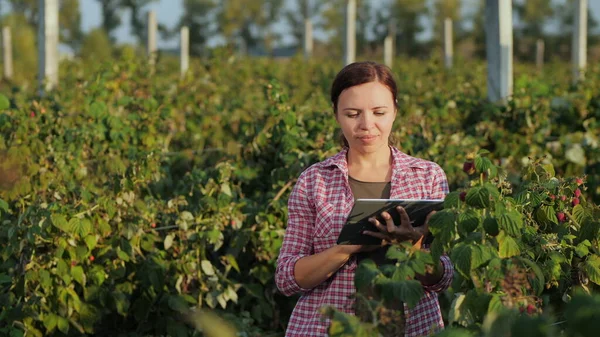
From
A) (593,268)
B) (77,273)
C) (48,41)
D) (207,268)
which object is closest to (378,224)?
(593,268)

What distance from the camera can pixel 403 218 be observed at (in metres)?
2.31

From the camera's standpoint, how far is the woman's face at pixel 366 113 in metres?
2.57

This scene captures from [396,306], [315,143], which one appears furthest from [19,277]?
[396,306]

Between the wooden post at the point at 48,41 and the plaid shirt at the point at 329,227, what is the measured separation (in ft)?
22.4

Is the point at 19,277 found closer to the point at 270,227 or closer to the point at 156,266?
the point at 156,266

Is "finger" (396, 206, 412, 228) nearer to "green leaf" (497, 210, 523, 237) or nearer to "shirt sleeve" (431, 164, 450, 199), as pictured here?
"green leaf" (497, 210, 523, 237)

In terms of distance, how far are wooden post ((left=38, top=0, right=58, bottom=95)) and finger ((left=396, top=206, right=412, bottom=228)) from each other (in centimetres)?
724

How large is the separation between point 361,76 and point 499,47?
4859mm

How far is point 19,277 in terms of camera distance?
4266 mm

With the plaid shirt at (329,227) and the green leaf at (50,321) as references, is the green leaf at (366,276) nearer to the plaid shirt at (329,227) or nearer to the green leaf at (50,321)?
the plaid shirt at (329,227)

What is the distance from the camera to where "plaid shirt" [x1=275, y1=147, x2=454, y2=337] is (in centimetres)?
260

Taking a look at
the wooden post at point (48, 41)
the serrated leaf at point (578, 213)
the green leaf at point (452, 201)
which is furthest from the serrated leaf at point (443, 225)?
the wooden post at point (48, 41)

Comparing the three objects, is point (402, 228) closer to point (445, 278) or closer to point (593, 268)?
point (445, 278)

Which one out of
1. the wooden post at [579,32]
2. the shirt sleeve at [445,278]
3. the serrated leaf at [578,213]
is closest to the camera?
the shirt sleeve at [445,278]
